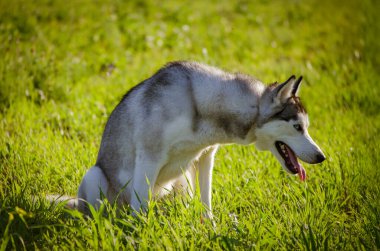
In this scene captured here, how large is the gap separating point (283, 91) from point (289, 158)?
55 cm

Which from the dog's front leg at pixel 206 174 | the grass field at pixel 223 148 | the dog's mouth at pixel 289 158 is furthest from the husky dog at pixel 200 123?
the grass field at pixel 223 148

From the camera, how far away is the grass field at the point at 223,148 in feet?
10.2

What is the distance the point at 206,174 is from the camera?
3.91 m

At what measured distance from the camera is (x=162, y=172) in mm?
3762

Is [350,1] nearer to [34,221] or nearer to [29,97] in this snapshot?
[29,97]

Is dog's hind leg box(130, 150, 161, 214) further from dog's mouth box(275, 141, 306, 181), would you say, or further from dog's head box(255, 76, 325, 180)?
dog's mouth box(275, 141, 306, 181)

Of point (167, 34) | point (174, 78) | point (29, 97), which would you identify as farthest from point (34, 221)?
point (167, 34)

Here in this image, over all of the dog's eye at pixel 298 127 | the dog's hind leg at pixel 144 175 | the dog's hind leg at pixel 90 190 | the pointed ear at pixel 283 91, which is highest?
the pointed ear at pixel 283 91

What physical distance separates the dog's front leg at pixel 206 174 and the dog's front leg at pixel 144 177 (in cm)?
46

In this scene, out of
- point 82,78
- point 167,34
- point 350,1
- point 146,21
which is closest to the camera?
point 82,78

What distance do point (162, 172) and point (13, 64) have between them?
340cm

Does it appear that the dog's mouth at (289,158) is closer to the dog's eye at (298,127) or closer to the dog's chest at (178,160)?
the dog's eye at (298,127)

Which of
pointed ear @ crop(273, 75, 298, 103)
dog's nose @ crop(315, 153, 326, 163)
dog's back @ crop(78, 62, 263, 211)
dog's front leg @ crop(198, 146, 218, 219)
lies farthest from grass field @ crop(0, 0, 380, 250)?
pointed ear @ crop(273, 75, 298, 103)

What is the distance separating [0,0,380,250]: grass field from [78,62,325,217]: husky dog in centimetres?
27
